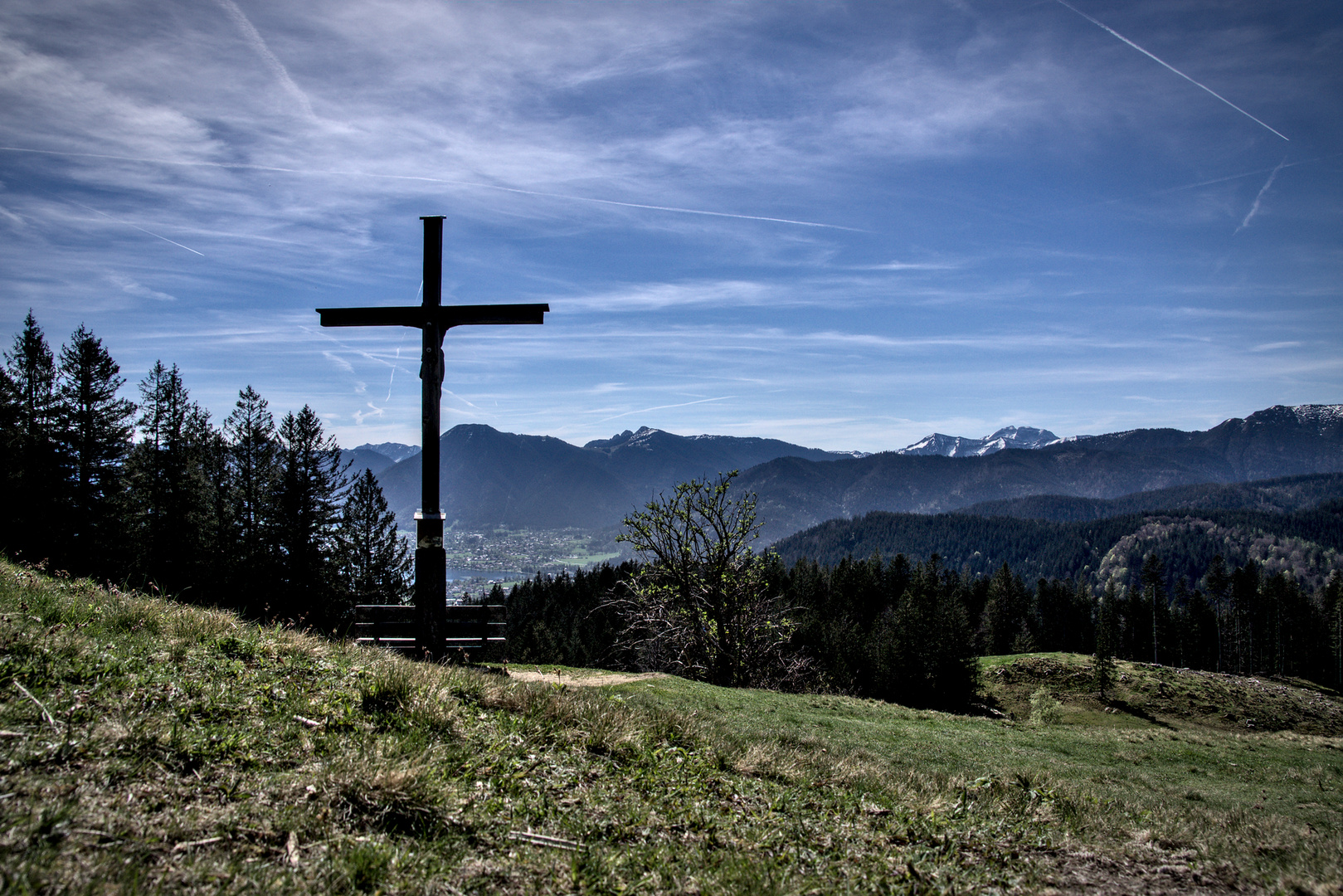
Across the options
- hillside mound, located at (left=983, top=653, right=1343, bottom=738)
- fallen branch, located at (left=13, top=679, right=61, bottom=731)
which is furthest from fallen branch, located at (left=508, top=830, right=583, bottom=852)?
hillside mound, located at (left=983, top=653, right=1343, bottom=738)

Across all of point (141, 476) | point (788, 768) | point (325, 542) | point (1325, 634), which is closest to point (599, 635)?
point (325, 542)

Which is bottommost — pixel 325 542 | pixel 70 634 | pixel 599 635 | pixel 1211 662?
pixel 1211 662

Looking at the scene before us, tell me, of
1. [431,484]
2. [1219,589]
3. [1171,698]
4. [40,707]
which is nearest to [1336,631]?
[1219,589]

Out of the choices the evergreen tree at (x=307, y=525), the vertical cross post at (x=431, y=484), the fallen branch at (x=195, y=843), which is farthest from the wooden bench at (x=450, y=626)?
the evergreen tree at (x=307, y=525)

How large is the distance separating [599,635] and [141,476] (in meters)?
Result: 48.9

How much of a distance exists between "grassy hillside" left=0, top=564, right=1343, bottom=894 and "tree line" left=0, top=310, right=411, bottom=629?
83.0 feet

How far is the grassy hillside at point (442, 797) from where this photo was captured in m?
3.23

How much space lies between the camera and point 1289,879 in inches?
175

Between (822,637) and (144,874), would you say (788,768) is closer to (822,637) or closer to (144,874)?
(144,874)

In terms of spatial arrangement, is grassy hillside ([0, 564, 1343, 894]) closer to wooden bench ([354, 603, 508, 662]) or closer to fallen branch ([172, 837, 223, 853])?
fallen branch ([172, 837, 223, 853])

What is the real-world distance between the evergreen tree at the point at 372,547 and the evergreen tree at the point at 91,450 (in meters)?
10.8

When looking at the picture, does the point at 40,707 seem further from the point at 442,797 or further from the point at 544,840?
the point at 544,840

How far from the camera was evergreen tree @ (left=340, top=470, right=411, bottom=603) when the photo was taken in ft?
129

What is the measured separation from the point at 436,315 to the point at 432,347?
0.46 metres
